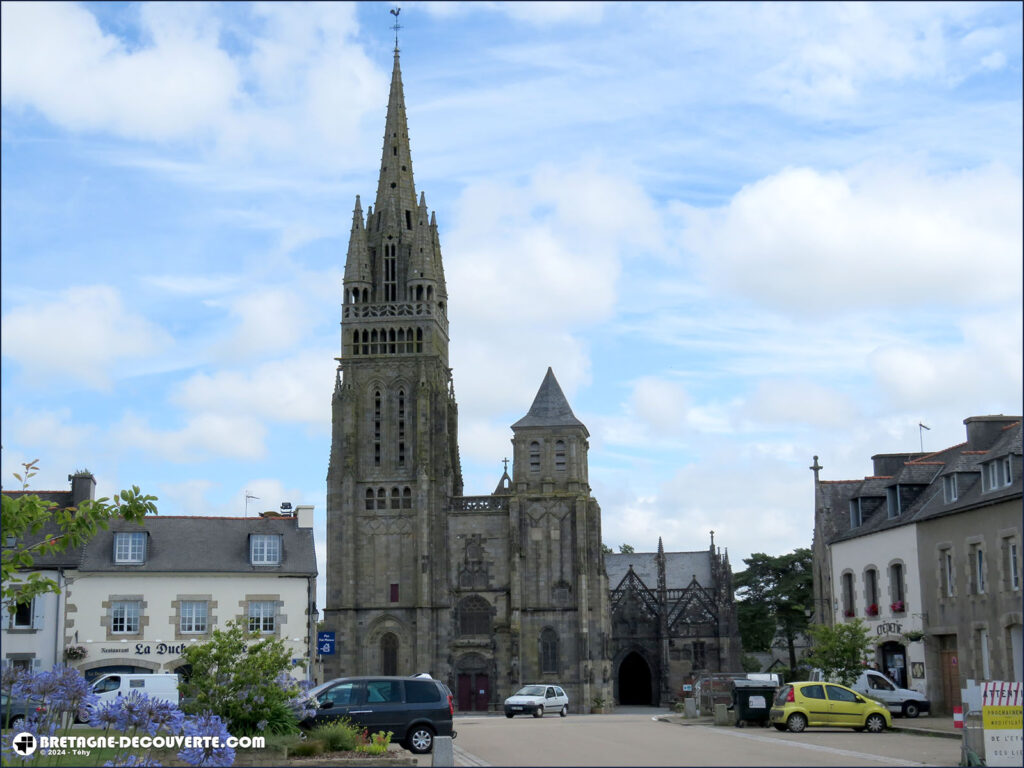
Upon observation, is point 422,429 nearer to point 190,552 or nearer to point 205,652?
point 190,552

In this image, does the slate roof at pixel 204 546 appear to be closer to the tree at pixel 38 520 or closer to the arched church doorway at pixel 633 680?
the tree at pixel 38 520

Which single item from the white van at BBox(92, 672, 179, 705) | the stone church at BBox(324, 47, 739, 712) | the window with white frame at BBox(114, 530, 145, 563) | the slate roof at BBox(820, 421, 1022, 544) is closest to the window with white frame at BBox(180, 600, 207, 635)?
the window with white frame at BBox(114, 530, 145, 563)

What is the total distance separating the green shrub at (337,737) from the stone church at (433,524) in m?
48.1

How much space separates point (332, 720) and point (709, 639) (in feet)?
203

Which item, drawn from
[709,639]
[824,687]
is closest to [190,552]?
[824,687]

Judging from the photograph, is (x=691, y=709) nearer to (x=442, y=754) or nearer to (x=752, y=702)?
(x=752, y=702)

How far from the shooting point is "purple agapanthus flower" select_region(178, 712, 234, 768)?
1773cm

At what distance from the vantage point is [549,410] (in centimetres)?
7800

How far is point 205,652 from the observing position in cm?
2347

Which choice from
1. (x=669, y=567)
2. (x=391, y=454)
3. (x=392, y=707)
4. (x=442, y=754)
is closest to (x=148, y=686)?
(x=392, y=707)

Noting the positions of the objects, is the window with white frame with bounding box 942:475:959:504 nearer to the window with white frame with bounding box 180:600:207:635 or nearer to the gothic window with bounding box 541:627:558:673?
the window with white frame with bounding box 180:600:207:635

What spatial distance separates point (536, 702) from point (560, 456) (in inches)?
1071

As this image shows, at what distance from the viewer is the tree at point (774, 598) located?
283 ft

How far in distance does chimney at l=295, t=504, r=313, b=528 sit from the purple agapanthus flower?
98.3 ft
